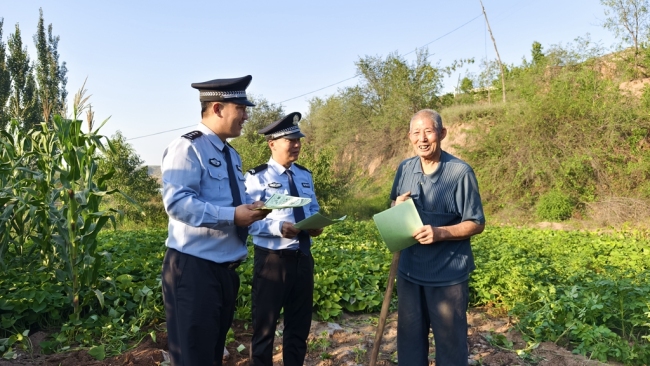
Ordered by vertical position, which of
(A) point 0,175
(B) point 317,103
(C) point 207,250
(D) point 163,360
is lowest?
(D) point 163,360

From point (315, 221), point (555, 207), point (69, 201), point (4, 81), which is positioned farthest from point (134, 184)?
point (315, 221)

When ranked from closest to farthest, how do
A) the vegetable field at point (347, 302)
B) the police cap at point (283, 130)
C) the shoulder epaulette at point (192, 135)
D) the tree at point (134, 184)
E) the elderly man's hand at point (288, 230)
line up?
the shoulder epaulette at point (192, 135)
the elderly man's hand at point (288, 230)
the police cap at point (283, 130)
the vegetable field at point (347, 302)
the tree at point (134, 184)

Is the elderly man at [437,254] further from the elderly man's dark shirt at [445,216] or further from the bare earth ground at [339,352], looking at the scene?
the bare earth ground at [339,352]

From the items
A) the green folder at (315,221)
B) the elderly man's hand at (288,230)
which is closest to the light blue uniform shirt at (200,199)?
the green folder at (315,221)

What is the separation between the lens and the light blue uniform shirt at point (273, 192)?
3.25 m

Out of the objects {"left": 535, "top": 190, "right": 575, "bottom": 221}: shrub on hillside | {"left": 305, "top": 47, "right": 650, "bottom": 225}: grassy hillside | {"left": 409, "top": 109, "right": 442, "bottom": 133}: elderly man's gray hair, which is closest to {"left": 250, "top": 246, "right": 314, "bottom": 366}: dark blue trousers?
{"left": 409, "top": 109, "right": 442, "bottom": 133}: elderly man's gray hair

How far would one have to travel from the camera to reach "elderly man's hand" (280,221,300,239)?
3154 millimetres

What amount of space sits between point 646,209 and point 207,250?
45.2 feet

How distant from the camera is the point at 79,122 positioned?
399cm

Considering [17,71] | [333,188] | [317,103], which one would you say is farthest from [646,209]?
[17,71]

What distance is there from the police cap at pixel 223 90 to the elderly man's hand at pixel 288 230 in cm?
92

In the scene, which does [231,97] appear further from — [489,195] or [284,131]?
[489,195]

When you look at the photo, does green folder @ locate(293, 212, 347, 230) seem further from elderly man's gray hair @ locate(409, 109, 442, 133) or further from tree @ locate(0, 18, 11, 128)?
tree @ locate(0, 18, 11, 128)

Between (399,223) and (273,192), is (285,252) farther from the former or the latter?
(399,223)
